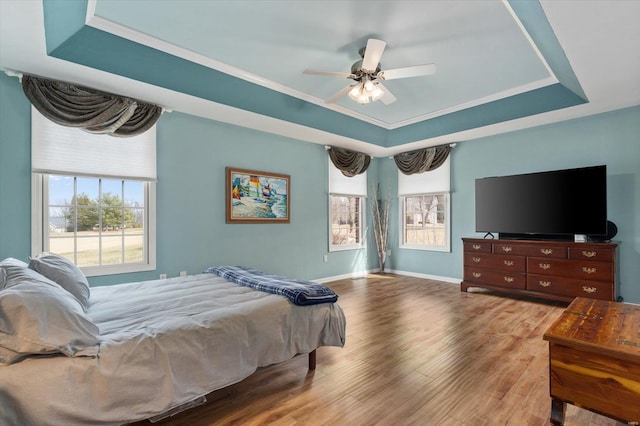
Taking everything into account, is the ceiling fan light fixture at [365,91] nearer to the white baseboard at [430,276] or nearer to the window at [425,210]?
the window at [425,210]

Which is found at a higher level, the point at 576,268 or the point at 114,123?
the point at 114,123

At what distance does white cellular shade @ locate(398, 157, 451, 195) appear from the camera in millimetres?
5375

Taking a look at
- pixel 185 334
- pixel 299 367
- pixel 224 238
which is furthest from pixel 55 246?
pixel 299 367

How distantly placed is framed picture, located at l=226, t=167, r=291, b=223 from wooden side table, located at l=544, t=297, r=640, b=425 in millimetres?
3603

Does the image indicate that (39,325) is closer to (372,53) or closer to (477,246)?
(372,53)

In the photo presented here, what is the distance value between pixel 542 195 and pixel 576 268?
992 mm

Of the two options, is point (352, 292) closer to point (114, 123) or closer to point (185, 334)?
point (185, 334)

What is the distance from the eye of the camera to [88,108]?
3002 mm

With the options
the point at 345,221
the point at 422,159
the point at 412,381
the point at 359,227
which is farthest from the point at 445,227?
the point at 412,381

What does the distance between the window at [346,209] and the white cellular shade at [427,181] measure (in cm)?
75

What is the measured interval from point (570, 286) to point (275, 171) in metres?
4.18

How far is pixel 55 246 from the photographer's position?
3082 millimetres

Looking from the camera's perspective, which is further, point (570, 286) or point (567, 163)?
point (567, 163)

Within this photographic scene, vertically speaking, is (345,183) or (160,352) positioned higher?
(345,183)
